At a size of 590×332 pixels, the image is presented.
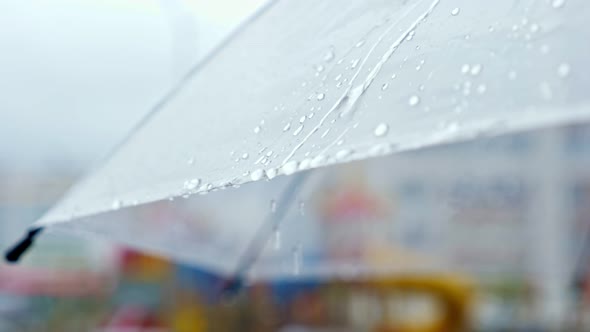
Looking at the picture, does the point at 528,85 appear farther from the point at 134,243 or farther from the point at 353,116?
the point at 134,243

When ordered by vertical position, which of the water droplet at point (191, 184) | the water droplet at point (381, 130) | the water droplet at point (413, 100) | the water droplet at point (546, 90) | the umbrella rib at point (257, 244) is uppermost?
the water droplet at point (546, 90)

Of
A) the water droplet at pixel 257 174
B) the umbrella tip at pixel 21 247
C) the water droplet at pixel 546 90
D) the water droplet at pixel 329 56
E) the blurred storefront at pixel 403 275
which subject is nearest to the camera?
the water droplet at pixel 546 90

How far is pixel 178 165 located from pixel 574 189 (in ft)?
18.9

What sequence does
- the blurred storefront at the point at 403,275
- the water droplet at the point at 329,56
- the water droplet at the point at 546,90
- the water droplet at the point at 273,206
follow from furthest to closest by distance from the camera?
the blurred storefront at the point at 403,275, the water droplet at the point at 273,206, the water droplet at the point at 329,56, the water droplet at the point at 546,90

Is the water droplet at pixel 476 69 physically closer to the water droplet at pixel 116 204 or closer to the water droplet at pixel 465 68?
the water droplet at pixel 465 68

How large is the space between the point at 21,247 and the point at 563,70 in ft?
2.03

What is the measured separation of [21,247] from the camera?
2.70ft

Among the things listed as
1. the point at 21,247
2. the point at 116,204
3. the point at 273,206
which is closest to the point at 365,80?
the point at 116,204

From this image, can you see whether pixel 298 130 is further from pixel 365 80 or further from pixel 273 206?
pixel 273 206

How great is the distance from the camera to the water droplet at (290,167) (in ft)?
1.57

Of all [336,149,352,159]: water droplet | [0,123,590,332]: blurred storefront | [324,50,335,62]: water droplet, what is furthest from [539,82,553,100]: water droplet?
[0,123,590,332]: blurred storefront

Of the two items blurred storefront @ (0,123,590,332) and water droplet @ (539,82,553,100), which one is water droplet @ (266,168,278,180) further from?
blurred storefront @ (0,123,590,332)

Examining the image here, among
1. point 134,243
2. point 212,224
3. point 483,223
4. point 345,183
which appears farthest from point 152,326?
point 134,243

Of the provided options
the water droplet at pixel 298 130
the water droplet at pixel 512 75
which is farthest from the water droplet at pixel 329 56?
the water droplet at pixel 512 75
